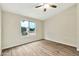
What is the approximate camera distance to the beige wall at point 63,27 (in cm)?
297

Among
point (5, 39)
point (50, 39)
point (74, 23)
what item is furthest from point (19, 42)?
point (74, 23)

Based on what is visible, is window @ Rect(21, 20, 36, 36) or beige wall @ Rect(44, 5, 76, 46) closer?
window @ Rect(21, 20, 36, 36)

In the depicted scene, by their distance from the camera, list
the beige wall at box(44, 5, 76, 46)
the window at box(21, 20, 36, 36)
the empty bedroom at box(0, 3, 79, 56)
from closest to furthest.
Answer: the window at box(21, 20, 36, 36)
the empty bedroom at box(0, 3, 79, 56)
the beige wall at box(44, 5, 76, 46)

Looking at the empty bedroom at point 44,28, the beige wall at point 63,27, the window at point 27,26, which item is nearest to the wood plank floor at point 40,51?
the empty bedroom at point 44,28

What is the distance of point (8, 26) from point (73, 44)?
2.63 m

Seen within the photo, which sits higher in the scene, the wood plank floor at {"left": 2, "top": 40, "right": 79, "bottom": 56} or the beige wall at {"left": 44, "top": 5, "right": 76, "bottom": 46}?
the beige wall at {"left": 44, "top": 5, "right": 76, "bottom": 46}

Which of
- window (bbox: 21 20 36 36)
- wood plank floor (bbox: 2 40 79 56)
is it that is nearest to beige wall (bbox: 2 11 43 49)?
window (bbox: 21 20 36 36)

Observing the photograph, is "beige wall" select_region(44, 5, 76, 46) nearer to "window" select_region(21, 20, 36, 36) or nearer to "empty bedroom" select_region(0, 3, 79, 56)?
"empty bedroom" select_region(0, 3, 79, 56)

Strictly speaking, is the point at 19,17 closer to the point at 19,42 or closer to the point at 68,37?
the point at 19,42

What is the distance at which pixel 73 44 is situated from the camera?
314 centimetres

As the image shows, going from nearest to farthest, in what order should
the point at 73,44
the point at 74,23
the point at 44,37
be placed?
the point at 74,23, the point at 73,44, the point at 44,37

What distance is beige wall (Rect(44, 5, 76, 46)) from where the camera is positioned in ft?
9.75

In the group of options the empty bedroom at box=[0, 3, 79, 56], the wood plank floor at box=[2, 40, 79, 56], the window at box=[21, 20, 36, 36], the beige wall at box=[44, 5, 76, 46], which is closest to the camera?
the wood plank floor at box=[2, 40, 79, 56]

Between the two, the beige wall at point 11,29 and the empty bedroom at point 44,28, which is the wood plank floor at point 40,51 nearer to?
the empty bedroom at point 44,28
